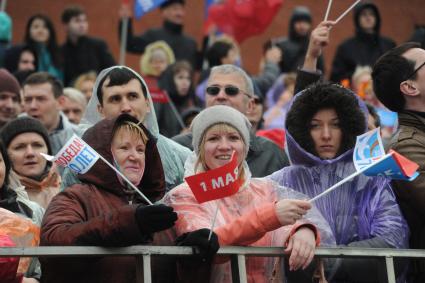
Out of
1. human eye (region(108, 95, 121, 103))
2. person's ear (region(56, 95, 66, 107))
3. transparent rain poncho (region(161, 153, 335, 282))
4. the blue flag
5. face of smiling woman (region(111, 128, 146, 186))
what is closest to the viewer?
transparent rain poncho (region(161, 153, 335, 282))

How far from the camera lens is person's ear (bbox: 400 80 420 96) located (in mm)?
7430

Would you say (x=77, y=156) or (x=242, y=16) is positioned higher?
(x=242, y=16)

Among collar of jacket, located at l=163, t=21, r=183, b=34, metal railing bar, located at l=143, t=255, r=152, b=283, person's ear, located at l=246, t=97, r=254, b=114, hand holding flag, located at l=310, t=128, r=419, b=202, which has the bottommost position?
metal railing bar, located at l=143, t=255, r=152, b=283

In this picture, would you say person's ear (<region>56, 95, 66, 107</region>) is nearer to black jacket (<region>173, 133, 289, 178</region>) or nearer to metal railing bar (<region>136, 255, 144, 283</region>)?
black jacket (<region>173, 133, 289, 178</region>)

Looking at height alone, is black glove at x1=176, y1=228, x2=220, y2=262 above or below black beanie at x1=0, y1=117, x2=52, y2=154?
below

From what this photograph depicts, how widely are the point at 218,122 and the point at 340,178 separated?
0.71 m

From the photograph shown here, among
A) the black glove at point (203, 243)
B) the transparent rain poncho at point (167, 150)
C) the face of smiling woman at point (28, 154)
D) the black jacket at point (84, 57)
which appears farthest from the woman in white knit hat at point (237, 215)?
the black jacket at point (84, 57)

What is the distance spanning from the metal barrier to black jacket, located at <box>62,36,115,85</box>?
831 cm

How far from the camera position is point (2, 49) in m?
13.6

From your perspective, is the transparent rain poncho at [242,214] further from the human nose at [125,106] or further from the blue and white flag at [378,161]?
the human nose at [125,106]

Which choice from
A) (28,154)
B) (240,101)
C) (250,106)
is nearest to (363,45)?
(250,106)

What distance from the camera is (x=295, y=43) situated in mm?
14930

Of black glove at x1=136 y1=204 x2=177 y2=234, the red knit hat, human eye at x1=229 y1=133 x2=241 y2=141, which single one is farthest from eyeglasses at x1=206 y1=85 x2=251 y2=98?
black glove at x1=136 y1=204 x2=177 y2=234

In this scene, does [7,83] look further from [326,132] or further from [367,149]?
[367,149]
